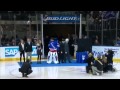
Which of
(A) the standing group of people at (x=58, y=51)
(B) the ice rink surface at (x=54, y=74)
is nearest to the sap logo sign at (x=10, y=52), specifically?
(A) the standing group of people at (x=58, y=51)

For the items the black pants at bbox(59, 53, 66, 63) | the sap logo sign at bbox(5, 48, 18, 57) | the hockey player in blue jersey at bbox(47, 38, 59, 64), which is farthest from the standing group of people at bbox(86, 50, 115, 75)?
the sap logo sign at bbox(5, 48, 18, 57)

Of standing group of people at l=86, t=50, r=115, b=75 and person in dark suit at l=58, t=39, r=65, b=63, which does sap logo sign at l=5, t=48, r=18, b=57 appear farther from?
standing group of people at l=86, t=50, r=115, b=75

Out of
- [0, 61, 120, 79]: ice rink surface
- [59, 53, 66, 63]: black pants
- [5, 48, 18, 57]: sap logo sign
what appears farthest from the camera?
[5, 48, 18, 57]: sap logo sign

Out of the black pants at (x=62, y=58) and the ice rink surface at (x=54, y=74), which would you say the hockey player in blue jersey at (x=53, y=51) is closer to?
the black pants at (x=62, y=58)

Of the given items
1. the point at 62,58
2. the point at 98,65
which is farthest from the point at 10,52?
the point at 98,65

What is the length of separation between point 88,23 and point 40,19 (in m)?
3.58

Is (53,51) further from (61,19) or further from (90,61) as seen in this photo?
(90,61)

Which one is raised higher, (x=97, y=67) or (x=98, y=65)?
(x=98, y=65)
